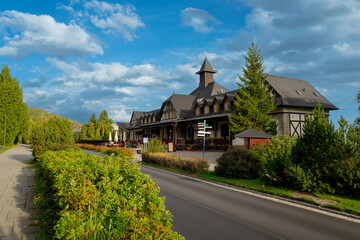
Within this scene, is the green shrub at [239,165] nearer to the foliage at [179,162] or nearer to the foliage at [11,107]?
the foliage at [179,162]

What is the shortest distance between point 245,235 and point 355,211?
13.9 ft

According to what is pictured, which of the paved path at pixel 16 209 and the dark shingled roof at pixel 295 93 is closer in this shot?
the paved path at pixel 16 209

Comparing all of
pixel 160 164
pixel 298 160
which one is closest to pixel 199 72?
pixel 160 164

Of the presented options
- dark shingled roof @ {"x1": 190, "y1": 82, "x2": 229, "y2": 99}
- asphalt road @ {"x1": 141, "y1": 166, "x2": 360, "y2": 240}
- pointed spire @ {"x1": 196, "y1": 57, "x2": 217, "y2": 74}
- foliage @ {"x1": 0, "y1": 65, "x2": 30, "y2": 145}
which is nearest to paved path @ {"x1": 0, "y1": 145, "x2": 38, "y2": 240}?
asphalt road @ {"x1": 141, "y1": 166, "x2": 360, "y2": 240}

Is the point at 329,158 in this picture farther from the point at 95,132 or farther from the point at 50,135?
the point at 95,132

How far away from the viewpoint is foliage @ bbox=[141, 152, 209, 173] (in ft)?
51.5

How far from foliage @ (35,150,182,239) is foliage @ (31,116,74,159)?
12920 mm

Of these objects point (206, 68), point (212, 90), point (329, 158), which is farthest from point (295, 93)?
point (329, 158)

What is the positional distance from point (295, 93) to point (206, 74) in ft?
67.9

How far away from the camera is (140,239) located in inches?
119

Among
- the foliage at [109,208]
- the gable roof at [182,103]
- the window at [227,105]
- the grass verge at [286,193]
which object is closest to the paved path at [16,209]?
the foliage at [109,208]

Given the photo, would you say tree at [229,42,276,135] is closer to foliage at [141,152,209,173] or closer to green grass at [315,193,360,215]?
foliage at [141,152,209,173]

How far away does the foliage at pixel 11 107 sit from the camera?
4315 cm

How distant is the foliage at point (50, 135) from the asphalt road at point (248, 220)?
10936 millimetres
